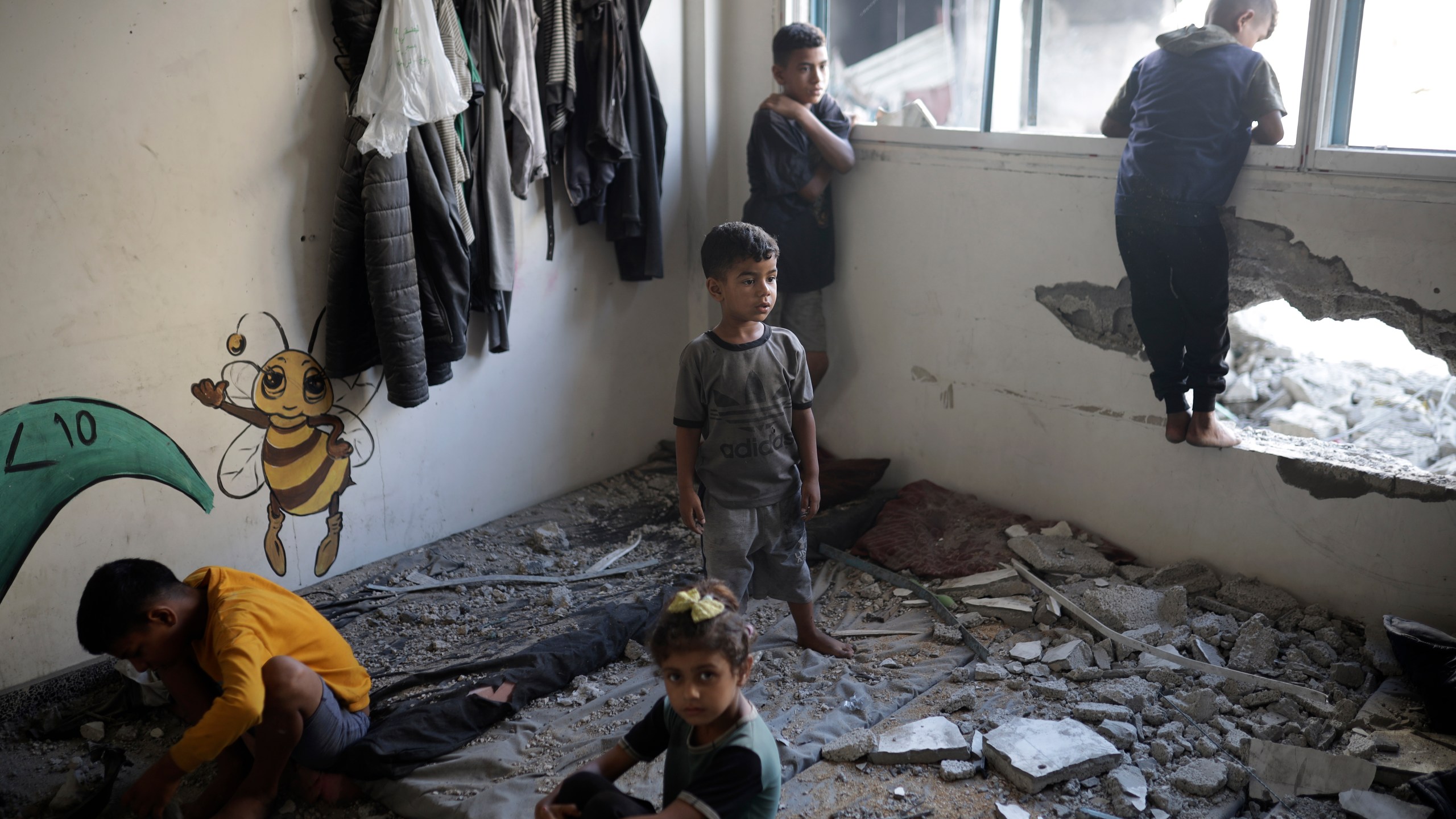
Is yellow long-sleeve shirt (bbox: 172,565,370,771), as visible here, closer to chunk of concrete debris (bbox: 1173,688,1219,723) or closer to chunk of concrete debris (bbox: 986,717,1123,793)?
chunk of concrete debris (bbox: 986,717,1123,793)

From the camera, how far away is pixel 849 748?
250 centimetres

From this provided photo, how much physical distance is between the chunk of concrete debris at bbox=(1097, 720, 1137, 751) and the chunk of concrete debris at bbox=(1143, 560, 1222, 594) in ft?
2.64

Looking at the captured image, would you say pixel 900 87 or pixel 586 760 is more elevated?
pixel 900 87

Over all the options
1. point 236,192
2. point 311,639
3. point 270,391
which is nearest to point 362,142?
point 236,192

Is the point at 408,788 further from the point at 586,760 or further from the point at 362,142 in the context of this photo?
the point at 362,142

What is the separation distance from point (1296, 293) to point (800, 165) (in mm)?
1705

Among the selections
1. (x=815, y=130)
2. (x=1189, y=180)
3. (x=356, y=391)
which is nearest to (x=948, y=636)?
(x=1189, y=180)

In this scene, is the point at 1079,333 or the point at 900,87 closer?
the point at 1079,333

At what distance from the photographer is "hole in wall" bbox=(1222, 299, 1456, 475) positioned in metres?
4.18

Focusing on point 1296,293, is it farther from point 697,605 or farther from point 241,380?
point 241,380

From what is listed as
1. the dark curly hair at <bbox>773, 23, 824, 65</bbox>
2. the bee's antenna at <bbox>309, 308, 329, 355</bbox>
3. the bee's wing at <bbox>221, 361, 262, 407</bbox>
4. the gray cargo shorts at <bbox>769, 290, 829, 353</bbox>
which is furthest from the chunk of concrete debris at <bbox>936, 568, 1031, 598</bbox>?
the bee's wing at <bbox>221, 361, 262, 407</bbox>

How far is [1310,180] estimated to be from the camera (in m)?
2.86

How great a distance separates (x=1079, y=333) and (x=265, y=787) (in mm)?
2747

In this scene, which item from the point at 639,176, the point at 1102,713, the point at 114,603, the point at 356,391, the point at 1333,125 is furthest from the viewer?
the point at 639,176
